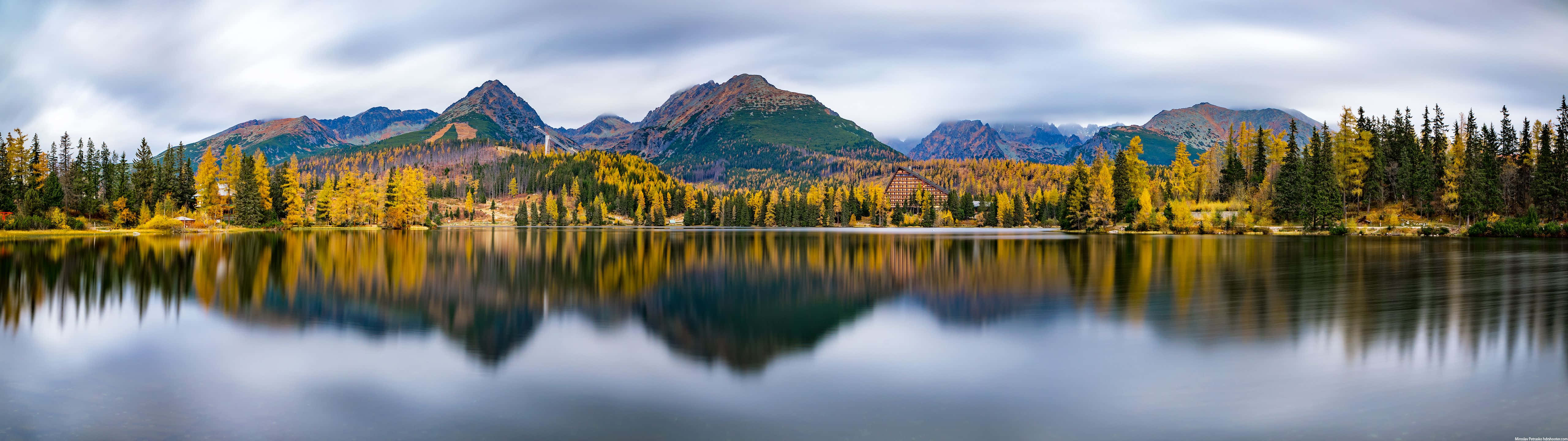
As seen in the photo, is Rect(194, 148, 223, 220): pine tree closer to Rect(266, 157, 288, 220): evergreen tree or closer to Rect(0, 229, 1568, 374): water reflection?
Rect(266, 157, 288, 220): evergreen tree

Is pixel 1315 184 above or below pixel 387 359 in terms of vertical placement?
above

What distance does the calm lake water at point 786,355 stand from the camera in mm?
8797

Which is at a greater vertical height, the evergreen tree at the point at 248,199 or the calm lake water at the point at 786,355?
the evergreen tree at the point at 248,199

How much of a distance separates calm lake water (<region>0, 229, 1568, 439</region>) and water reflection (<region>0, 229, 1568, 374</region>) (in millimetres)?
173

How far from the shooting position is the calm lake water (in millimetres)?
8797

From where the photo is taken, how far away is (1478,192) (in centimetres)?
6725

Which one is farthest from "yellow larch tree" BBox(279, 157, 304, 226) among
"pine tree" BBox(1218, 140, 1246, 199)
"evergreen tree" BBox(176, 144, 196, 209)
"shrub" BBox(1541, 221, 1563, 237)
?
"shrub" BBox(1541, 221, 1563, 237)

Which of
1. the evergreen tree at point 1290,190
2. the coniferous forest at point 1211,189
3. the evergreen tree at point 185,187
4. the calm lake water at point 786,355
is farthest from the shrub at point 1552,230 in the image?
the evergreen tree at point 185,187

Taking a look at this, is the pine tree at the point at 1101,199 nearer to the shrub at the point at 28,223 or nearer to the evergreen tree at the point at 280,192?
the evergreen tree at the point at 280,192

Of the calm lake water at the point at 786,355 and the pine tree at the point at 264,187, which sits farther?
the pine tree at the point at 264,187

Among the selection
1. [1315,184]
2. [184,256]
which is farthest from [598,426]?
[1315,184]

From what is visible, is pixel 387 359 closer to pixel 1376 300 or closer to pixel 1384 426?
pixel 1384 426

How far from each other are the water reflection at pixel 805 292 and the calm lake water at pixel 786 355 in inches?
6.8

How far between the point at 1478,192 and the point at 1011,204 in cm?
8281
